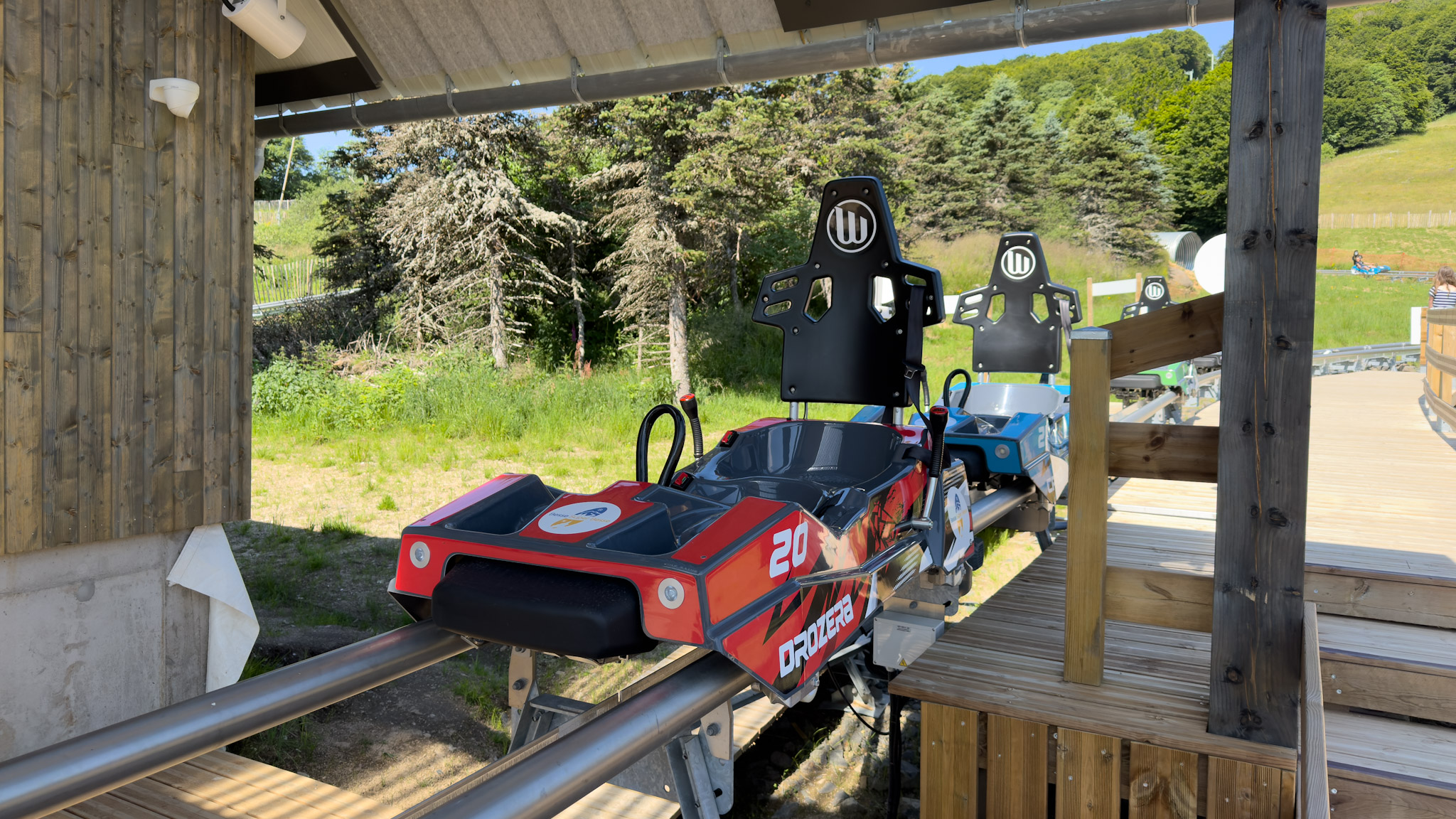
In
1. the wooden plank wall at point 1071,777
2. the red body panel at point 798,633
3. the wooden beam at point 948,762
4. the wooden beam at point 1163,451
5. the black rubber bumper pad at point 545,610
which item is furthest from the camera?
the wooden beam at point 948,762

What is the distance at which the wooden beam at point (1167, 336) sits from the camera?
8.01 ft

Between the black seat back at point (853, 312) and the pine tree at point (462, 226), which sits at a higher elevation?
the pine tree at point (462, 226)

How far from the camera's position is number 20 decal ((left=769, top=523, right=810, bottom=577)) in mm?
2049

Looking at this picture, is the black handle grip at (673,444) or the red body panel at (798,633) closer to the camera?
the red body panel at (798,633)

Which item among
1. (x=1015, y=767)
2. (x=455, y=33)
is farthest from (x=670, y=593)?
(x=455, y=33)

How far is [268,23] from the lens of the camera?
3686mm

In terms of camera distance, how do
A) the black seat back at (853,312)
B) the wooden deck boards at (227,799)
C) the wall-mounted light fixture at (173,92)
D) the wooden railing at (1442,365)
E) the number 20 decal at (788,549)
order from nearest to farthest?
1. the number 20 decal at (788,549)
2. the wooden deck boards at (227,799)
3. the wall-mounted light fixture at (173,92)
4. the black seat back at (853,312)
5. the wooden railing at (1442,365)

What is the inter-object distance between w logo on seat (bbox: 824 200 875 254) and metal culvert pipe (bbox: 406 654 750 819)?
222 cm

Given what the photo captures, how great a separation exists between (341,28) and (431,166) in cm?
1317

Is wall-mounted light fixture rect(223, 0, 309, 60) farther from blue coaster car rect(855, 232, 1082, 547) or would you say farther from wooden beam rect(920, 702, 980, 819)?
wooden beam rect(920, 702, 980, 819)

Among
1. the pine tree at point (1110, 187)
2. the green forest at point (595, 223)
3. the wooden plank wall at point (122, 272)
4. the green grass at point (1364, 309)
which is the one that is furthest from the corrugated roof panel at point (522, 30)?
the pine tree at point (1110, 187)

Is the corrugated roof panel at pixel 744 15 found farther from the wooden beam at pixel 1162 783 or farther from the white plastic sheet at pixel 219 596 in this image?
the wooden beam at pixel 1162 783

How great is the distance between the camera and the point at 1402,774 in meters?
2.25

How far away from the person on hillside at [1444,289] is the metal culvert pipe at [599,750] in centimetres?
1241
